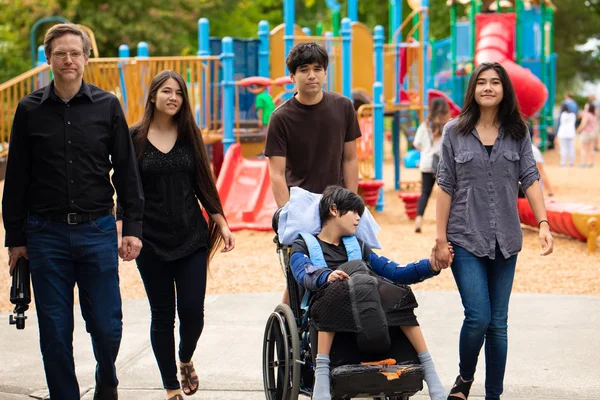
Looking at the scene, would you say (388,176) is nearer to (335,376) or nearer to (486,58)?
(486,58)

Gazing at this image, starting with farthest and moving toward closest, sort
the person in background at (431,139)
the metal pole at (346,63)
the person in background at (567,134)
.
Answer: the person in background at (567,134)
the metal pole at (346,63)
the person in background at (431,139)

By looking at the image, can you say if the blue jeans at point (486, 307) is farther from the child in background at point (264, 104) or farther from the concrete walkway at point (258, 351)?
the child in background at point (264, 104)

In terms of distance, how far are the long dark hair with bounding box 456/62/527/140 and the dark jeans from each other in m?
1.46

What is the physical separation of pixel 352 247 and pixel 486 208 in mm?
679

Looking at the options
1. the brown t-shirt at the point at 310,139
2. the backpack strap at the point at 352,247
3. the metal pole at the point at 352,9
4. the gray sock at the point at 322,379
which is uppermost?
the metal pole at the point at 352,9

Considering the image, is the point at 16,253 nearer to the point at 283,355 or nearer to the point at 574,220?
the point at 283,355

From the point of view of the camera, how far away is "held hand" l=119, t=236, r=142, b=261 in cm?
461

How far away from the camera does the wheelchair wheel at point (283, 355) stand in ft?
15.0

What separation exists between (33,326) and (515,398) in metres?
3.65

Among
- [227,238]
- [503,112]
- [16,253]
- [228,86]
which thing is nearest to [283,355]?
[227,238]

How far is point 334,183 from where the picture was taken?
5.51m

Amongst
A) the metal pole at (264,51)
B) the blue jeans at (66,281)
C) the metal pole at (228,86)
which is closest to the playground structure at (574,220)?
the metal pole at (228,86)

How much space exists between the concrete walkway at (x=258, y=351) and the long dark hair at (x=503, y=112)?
1.45 metres

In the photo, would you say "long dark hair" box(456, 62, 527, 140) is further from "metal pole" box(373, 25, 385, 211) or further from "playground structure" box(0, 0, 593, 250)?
"metal pole" box(373, 25, 385, 211)
